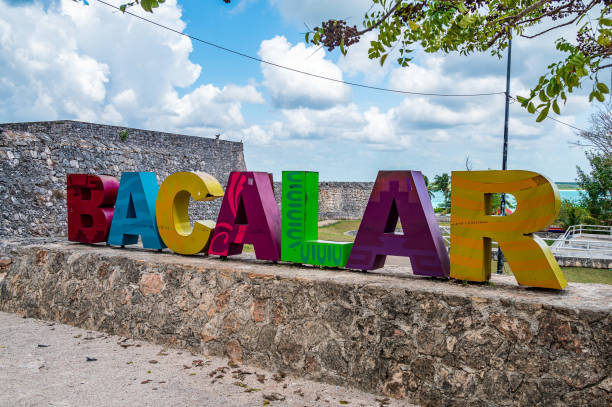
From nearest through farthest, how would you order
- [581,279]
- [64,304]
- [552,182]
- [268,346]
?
1. [552,182]
2. [268,346]
3. [64,304]
4. [581,279]

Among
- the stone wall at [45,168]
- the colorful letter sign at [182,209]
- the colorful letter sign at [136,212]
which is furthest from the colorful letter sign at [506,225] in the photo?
the stone wall at [45,168]

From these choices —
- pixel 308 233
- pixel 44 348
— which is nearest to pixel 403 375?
pixel 308 233

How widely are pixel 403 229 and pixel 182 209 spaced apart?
295cm

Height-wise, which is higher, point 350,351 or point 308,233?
point 308,233

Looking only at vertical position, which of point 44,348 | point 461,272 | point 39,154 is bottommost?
point 44,348

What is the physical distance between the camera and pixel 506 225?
3.95m

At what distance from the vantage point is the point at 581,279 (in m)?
10.8

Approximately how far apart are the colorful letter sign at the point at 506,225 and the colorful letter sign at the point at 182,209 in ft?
8.99

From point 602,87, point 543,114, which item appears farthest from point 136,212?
point 602,87

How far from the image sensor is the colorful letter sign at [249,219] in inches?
204

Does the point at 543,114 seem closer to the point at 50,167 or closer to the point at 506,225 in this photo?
the point at 506,225

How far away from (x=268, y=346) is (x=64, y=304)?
3.19m

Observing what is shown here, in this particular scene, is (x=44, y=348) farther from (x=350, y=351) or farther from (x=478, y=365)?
(x=478, y=365)

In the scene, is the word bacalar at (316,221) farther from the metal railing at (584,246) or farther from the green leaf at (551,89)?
the metal railing at (584,246)
